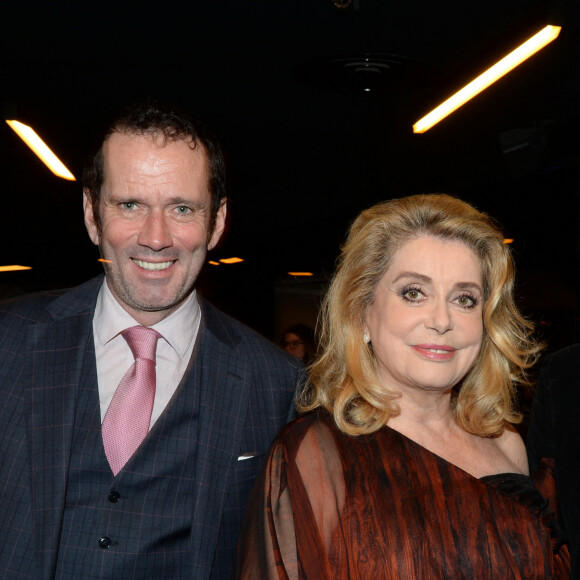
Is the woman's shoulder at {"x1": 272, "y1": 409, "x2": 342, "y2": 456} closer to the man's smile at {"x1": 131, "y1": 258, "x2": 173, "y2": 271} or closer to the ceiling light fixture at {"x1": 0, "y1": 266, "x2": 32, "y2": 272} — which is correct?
the man's smile at {"x1": 131, "y1": 258, "x2": 173, "y2": 271}

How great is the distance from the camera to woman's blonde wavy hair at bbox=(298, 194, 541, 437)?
180cm

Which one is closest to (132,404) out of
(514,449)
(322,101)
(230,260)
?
(514,449)

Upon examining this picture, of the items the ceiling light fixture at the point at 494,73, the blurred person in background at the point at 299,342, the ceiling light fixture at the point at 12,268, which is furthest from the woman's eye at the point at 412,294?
the ceiling light fixture at the point at 12,268

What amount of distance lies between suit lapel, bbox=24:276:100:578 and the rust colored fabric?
0.45m

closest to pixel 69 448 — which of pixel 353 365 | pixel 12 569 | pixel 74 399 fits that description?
pixel 74 399

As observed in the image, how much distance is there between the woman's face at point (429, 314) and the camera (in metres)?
1.71

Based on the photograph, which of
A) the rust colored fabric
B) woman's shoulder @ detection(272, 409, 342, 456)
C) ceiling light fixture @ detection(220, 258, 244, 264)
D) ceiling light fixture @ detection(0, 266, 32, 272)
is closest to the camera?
the rust colored fabric

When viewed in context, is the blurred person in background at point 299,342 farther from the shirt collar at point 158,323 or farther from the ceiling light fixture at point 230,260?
the ceiling light fixture at point 230,260

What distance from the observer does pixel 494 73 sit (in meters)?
3.34

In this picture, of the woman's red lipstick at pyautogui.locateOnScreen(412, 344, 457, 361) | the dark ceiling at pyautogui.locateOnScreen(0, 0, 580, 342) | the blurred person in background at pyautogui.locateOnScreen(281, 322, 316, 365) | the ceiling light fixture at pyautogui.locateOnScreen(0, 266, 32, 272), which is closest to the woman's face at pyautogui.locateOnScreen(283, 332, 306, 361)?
the blurred person in background at pyautogui.locateOnScreen(281, 322, 316, 365)

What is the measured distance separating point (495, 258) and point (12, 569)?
143 centimetres

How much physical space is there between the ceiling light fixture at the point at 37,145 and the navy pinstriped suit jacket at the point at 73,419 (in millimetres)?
3011

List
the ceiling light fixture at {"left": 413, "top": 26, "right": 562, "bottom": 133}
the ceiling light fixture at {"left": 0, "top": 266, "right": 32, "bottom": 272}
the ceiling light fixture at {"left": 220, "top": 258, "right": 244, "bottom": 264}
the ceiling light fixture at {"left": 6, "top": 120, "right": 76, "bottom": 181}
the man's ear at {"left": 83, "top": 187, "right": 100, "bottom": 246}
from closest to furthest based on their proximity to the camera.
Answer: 1. the man's ear at {"left": 83, "top": 187, "right": 100, "bottom": 246}
2. the ceiling light fixture at {"left": 413, "top": 26, "right": 562, "bottom": 133}
3. the ceiling light fixture at {"left": 6, "top": 120, "right": 76, "bottom": 181}
4. the ceiling light fixture at {"left": 0, "top": 266, "right": 32, "bottom": 272}
5. the ceiling light fixture at {"left": 220, "top": 258, "right": 244, "bottom": 264}

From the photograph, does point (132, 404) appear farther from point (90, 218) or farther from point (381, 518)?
point (381, 518)
